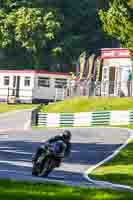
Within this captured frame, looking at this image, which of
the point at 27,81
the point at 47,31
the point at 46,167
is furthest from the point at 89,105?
the point at 47,31

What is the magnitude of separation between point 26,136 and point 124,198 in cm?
2644

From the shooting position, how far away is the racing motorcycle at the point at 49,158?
63.9 ft

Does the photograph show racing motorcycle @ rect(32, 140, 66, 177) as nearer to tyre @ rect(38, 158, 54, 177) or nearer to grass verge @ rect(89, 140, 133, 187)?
tyre @ rect(38, 158, 54, 177)

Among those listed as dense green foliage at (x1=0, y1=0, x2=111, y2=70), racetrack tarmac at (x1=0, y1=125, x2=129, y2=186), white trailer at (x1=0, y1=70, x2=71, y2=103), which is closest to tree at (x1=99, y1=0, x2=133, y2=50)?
racetrack tarmac at (x1=0, y1=125, x2=129, y2=186)

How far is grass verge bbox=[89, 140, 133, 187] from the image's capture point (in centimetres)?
2120

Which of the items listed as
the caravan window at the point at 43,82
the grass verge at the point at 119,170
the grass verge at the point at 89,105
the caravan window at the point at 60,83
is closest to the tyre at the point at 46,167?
the grass verge at the point at 119,170

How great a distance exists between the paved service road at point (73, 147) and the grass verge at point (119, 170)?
588mm

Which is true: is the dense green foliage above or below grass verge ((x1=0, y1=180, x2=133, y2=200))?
above

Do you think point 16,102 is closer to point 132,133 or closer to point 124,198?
point 132,133

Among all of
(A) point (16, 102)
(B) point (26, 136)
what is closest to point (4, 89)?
(A) point (16, 102)

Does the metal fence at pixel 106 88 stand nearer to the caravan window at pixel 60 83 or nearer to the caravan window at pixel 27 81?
the caravan window at pixel 27 81

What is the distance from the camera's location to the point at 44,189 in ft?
43.4

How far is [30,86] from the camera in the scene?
68750 millimetres

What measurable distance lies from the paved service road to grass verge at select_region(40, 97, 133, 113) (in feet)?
22.8
